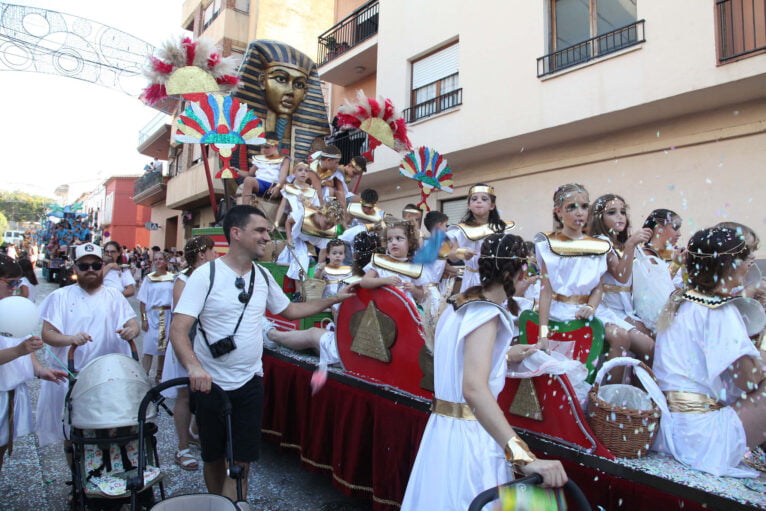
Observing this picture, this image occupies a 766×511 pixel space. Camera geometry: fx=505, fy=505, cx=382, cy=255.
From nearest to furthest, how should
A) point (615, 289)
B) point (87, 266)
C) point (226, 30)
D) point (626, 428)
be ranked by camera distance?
point (626, 428)
point (615, 289)
point (87, 266)
point (226, 30)

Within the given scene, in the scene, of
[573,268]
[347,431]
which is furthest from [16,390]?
[573,268]

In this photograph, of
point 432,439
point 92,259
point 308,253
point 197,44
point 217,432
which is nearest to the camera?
point 432,439

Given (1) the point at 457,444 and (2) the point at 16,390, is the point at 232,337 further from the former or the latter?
(2) the point at 16,390

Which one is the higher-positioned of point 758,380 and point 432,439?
point 758,380

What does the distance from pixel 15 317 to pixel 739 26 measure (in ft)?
29.6

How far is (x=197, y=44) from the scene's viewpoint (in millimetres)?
7129

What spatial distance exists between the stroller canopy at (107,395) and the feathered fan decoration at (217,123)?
3799 mm

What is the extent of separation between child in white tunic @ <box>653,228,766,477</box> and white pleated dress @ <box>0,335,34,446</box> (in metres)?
3.72

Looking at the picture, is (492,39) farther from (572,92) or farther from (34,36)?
(34,36)

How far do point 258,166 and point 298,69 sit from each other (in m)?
1.99

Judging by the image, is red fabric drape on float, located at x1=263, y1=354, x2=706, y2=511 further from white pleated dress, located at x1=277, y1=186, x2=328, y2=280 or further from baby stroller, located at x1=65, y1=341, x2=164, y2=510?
white pleated dress, located at x1=277, y1=186, x2=328, y2=280

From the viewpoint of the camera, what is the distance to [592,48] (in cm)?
906

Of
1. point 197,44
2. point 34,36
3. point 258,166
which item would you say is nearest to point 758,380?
point 258,166

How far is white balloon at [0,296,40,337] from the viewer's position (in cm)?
273
